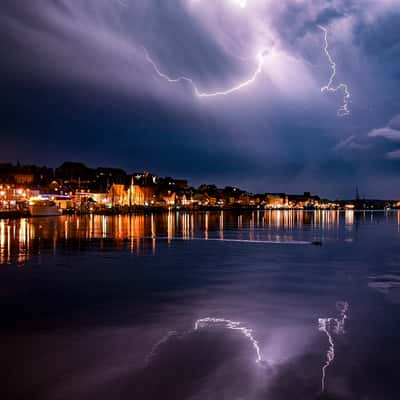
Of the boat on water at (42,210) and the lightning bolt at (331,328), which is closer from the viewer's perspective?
the lightning bolt at (331,328)

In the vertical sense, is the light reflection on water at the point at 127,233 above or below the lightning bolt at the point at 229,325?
above

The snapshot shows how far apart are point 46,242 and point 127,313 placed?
19.6m

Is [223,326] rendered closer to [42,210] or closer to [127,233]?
[127,233]

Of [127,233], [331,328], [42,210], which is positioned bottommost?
[331,328]

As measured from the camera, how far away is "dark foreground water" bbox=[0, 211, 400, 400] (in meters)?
6.79

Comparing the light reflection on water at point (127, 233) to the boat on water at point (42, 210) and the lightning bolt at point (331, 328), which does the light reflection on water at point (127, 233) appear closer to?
the lightning bolt at point (331, 328)

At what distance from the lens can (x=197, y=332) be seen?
935cm

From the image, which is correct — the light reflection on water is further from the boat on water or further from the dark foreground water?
the boat on water

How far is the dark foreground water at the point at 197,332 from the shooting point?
679 centimetres

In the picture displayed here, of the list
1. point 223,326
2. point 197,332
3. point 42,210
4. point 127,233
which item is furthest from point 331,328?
point 42,210

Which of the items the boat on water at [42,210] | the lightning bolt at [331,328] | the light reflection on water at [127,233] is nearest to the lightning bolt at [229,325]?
the lightning bolt at [331,328]

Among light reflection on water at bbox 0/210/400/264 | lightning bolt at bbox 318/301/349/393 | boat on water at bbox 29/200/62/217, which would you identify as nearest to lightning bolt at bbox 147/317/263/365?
lightning bolt at bbox 318/301/349/393

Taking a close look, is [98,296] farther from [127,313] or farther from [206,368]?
[206,368]

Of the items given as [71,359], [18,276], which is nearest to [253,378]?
[71,359]
